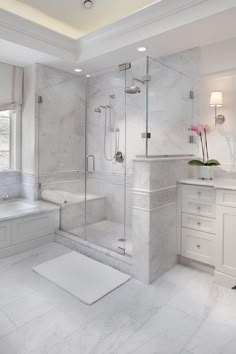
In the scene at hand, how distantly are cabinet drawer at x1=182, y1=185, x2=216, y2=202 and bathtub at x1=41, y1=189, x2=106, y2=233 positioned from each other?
4.54ft

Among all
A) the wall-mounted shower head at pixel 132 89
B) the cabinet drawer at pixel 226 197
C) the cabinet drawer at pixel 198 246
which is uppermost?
the wall-mounted shower head at pixel 132 89

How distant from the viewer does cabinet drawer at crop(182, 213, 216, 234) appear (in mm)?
2424

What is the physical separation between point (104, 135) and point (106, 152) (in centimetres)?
25

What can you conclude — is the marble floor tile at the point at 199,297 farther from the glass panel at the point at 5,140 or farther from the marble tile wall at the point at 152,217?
the glass panel at the point at 5,140

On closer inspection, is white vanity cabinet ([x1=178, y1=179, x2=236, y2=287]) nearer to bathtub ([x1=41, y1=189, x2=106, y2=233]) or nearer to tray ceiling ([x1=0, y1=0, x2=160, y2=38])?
bathtub ([x1=41, y1=189, x2=106, y2=233])

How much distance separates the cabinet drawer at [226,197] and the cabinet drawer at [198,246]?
40 cm

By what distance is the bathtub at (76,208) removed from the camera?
3.45 metres

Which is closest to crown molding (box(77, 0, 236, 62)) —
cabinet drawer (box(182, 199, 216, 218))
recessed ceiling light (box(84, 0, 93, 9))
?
Answer: recessed ceiling light (box(84, 0, 93, 9))

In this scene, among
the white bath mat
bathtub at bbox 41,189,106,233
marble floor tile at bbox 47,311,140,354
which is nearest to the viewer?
marble floor tile at bbox 47,311,140,354

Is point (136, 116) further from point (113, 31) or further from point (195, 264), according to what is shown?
point (195, 264)

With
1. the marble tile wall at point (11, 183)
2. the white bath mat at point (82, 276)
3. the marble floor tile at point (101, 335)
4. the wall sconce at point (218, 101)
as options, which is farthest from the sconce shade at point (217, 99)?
the marble tile wall at point (11, 183)

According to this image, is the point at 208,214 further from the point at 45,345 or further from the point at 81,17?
the point at 81,17

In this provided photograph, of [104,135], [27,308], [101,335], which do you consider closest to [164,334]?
[101,335]

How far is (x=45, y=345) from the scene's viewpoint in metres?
1.56
